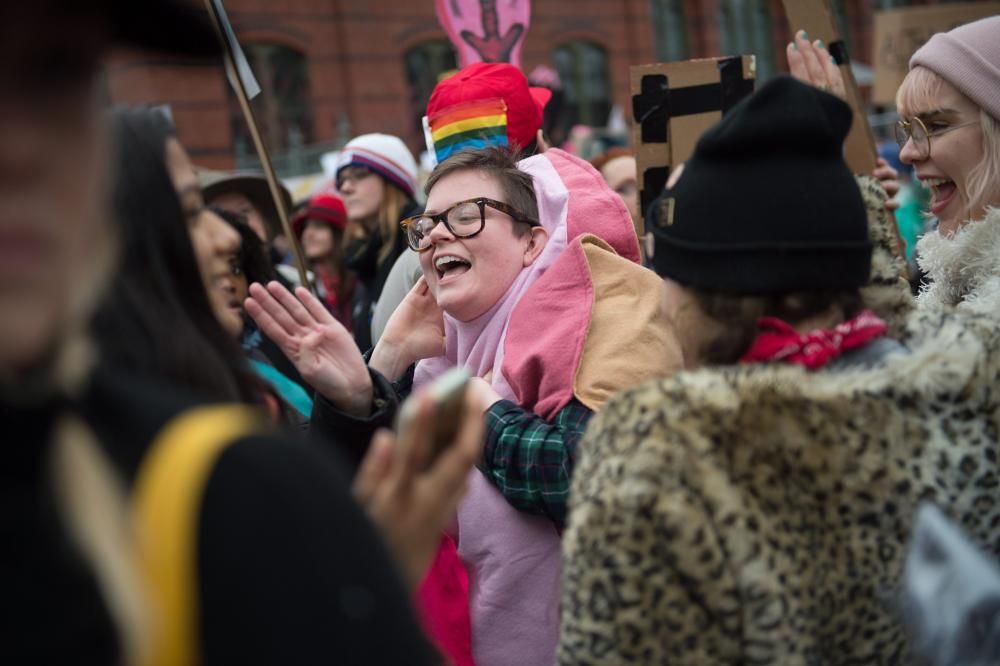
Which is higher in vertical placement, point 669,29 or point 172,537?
point 669,29

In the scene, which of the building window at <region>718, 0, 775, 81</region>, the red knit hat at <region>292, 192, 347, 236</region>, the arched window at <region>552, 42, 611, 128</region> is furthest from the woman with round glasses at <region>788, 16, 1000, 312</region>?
the building window at <region>718, 0, 775, 81</region>

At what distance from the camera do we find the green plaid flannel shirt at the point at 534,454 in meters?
2.26

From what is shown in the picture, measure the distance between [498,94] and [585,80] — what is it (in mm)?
17634

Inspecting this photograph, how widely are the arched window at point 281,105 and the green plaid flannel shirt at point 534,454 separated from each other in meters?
15.5

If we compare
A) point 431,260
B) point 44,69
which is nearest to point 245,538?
point 44,69

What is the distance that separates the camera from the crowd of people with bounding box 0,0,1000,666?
0.85 m

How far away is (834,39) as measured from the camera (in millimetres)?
3471

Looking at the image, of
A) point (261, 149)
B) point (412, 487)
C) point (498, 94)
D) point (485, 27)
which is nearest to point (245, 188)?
point (485, 27)

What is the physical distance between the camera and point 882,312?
189 cm

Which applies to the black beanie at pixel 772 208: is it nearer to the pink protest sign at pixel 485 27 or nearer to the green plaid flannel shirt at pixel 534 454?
the green plaid flannel shirt at pixel 534 454

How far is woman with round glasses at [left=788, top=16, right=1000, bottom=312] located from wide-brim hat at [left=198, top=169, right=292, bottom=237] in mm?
3005

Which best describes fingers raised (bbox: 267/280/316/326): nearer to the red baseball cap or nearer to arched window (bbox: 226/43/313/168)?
the red baseball cap

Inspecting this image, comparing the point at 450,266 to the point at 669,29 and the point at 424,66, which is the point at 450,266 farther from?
the point at 669,29

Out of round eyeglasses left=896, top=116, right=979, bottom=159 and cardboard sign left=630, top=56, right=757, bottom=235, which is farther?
cardboard sign left=630, top=56, right=757, bottom=235
